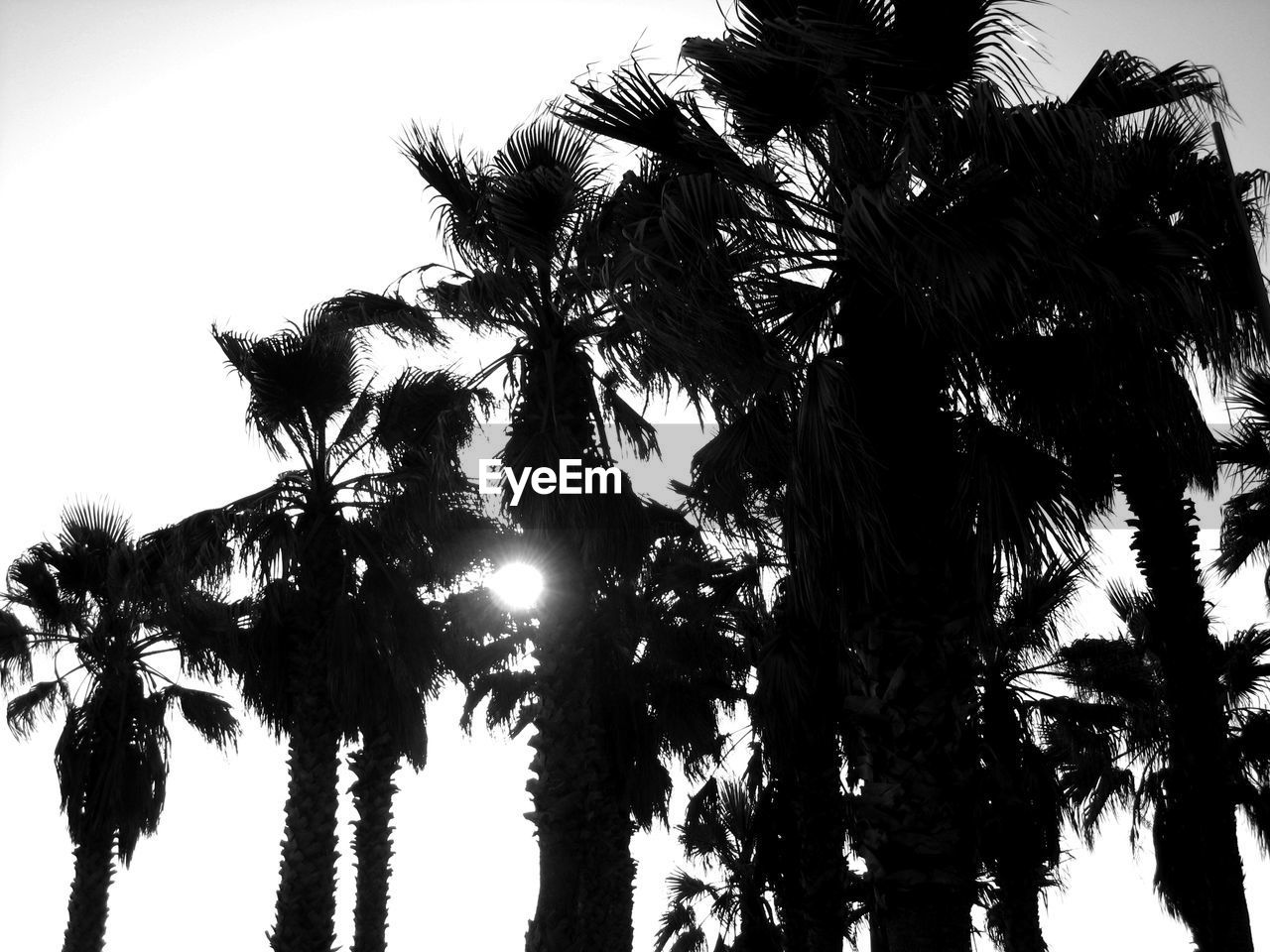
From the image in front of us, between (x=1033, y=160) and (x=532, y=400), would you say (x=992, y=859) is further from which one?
(x=1033, y=160)

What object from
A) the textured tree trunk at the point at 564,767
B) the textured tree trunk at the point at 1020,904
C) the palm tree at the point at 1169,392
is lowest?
the textured tree trunk at the point at 1020,904

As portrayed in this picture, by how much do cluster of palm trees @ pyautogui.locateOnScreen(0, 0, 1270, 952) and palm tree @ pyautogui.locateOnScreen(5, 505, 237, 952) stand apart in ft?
0.21

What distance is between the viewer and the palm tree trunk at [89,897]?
655 inches

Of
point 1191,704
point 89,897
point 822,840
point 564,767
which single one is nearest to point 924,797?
point 564,767

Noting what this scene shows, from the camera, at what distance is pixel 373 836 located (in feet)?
66.1

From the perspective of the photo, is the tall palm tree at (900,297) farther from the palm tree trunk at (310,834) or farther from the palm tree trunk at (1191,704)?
the palm tree trunk at (310,834)

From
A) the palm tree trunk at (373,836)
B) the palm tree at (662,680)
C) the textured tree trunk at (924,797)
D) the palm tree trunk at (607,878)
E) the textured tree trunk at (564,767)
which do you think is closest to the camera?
the textured tree trunk at (924,797)

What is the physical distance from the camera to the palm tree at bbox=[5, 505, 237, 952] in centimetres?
1609

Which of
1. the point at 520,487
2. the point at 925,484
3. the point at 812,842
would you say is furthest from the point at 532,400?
the point at 812,842

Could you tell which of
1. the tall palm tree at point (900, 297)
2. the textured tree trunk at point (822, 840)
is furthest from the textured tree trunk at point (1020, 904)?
the tall palm tree at point (900, 297)

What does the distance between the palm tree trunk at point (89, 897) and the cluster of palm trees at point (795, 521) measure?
0.07 m

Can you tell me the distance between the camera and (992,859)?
54.5ft

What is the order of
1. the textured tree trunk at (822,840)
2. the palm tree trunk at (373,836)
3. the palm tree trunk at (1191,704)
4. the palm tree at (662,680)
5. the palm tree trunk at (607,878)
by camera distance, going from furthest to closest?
the palm tree trunk at (373,836) < the palm tree at (662,680) < the textured tree trunk at (822,840) < the palm tree trunk at (607,878) < the palm tree trunk at (1191,704)

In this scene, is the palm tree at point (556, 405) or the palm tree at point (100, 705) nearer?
the palm tree at point (556, 405)
